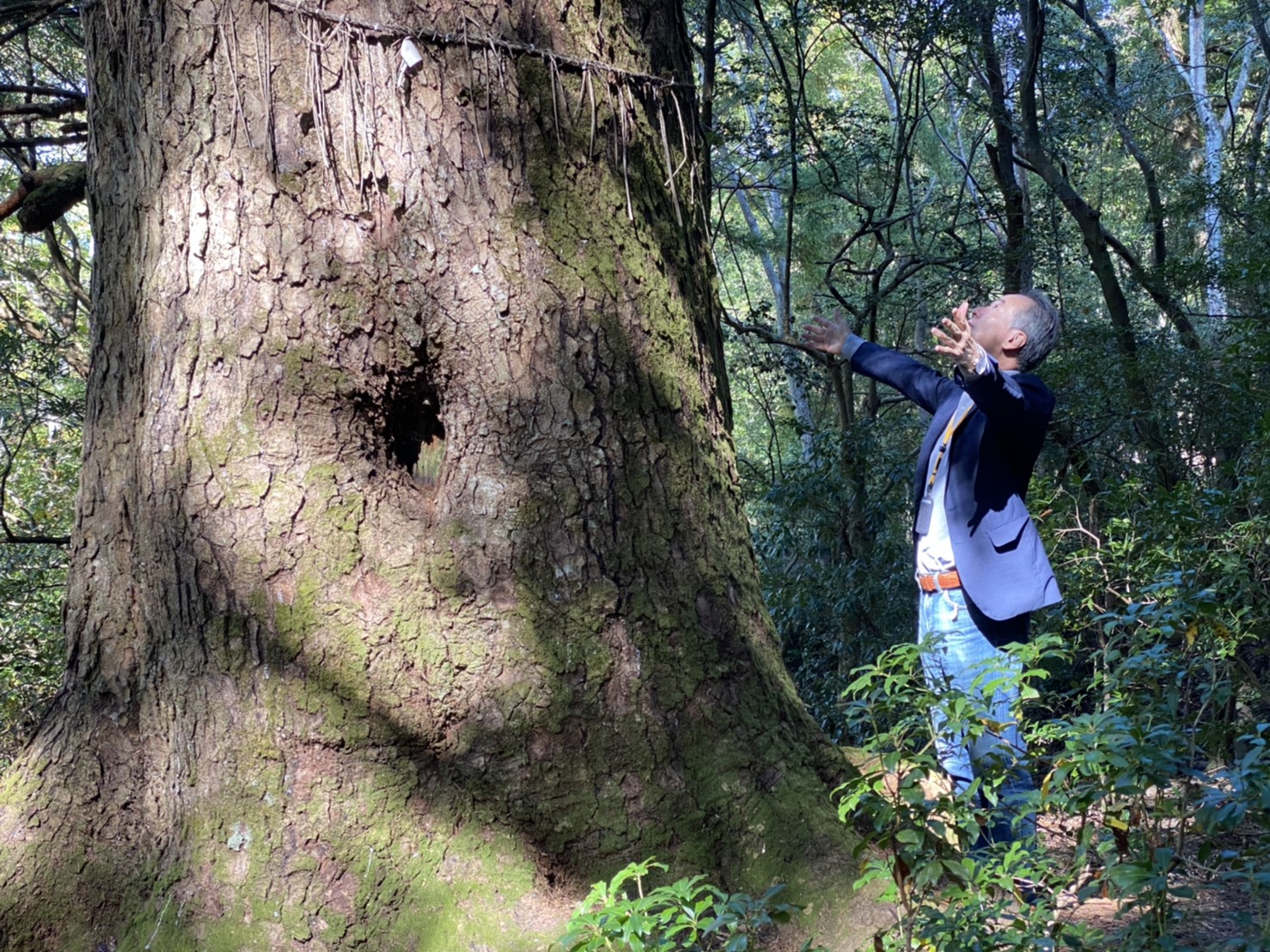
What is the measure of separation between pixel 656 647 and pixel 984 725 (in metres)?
0.80

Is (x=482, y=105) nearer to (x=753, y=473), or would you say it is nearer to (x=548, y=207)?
(x=548, y=207)

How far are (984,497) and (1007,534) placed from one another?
0.13 m

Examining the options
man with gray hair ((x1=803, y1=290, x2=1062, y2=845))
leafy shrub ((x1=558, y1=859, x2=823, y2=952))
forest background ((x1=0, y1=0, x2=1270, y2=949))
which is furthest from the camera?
forest background ((x1=0, y1=0, x2=1270, y2=949))

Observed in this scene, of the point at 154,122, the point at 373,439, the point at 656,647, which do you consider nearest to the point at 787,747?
the point at 656,647

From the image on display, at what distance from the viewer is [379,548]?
231 cm

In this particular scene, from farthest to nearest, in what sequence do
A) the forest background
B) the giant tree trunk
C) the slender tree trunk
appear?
the slender tree trunk → the forest background → the giant tree trunk

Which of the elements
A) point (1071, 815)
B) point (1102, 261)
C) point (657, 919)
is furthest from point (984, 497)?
point (1102, 261)

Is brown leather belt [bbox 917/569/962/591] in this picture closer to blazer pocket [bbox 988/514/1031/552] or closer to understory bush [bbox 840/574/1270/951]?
blazer pocket [bbox 988/514/1031/552]

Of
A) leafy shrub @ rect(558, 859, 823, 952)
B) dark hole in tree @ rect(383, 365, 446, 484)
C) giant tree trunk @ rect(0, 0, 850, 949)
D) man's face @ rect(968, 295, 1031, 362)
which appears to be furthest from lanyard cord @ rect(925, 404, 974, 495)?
leafy shrub @ rect(558, 859, 823, 952)

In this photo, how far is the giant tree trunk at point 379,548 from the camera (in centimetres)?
225

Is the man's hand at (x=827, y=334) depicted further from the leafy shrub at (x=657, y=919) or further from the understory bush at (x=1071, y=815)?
the leafy shrub at (x=657, y=919)

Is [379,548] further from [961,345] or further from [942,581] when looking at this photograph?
[942,581]

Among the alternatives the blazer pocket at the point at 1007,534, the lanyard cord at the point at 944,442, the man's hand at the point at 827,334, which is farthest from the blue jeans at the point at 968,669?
the man's hand at the point at 827,334

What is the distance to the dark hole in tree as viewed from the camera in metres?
2.39
